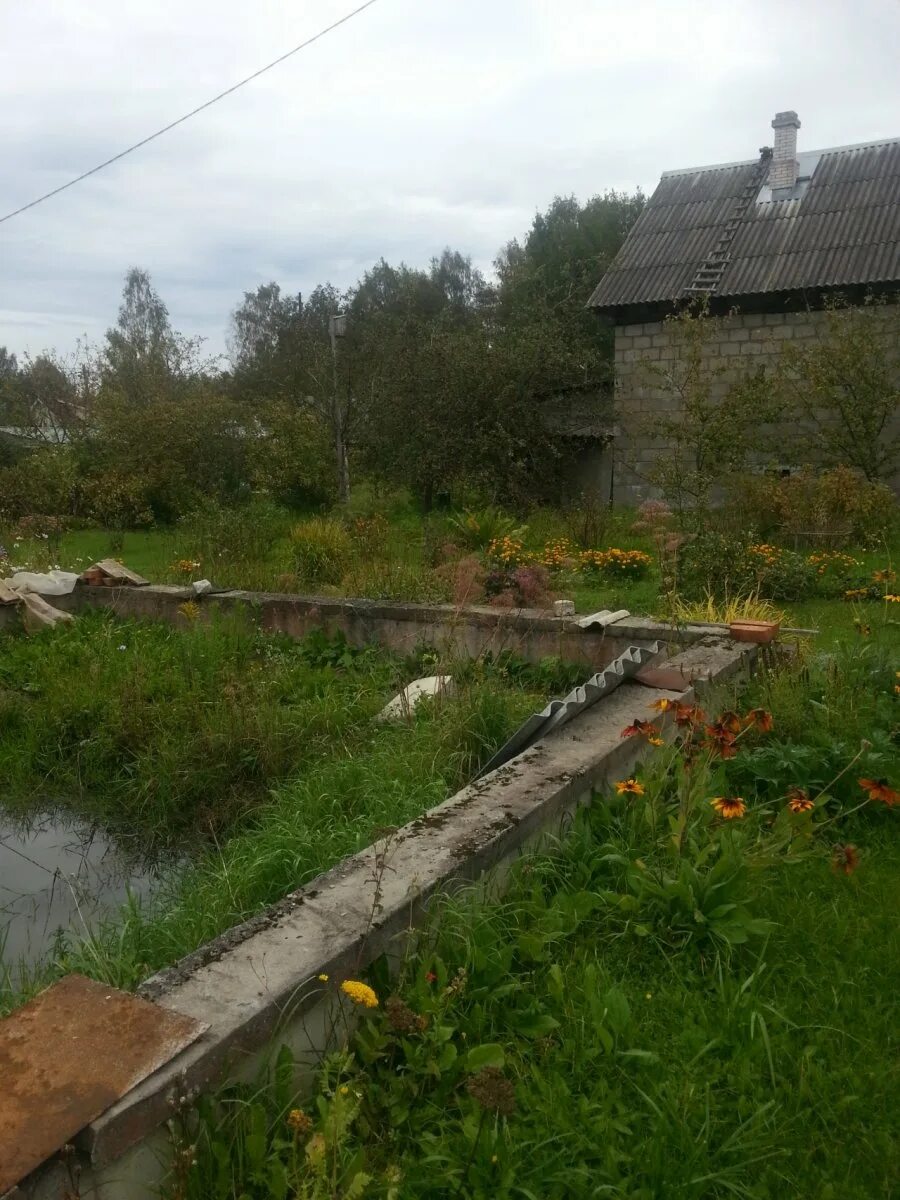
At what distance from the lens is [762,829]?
3.25 meters

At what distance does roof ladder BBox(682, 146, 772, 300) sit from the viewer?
13.5 m

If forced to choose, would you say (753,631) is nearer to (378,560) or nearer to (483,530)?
(378,560)

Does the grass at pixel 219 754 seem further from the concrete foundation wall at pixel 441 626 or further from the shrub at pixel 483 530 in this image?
the shrub at pixel 483 530

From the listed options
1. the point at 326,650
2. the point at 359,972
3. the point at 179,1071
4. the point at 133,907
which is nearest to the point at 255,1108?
the point at 179,1071

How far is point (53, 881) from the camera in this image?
13.0 ft

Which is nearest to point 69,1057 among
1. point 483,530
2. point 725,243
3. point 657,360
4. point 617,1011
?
point 617,1011

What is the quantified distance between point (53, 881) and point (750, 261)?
42.8 ft

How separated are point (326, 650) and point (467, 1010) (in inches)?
159

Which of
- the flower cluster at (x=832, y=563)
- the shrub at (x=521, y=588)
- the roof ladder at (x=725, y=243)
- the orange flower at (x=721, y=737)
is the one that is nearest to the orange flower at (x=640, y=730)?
the orange flower at (x=721, y=737)

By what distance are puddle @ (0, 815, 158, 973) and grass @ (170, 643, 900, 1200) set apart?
62.2 inches

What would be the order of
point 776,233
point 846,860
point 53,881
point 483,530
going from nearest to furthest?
point 846,860 < point 53,881 < point 483,530 < point 776,233

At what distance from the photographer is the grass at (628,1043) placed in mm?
1817

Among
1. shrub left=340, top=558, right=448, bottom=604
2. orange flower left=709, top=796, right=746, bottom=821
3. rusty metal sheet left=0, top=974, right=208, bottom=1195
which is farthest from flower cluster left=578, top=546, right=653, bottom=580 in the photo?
rusty metal sheet left=0, top=974, right=208, bottom=1195

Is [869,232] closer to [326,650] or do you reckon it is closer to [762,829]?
[326,650]
